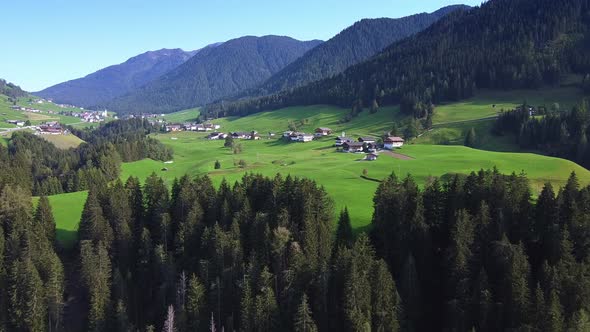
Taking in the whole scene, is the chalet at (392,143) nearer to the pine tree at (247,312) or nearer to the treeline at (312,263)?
the treeline at (312,263)

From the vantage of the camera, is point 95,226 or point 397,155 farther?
point 397,155

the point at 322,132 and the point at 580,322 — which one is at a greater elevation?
the point at 322,132

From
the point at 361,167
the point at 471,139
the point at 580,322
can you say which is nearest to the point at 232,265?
the point at 580,322

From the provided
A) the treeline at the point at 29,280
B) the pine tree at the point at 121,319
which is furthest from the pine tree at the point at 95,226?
the pine tree at the point at 121,319

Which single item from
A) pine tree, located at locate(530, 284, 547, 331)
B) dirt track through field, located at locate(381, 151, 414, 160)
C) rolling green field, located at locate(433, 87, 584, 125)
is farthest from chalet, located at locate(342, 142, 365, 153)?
pine tree, located at locate(530, 284, 547, 331)

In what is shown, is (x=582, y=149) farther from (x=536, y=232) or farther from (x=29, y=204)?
(x=29, y=204)

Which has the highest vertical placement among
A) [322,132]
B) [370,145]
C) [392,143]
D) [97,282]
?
[322,132]

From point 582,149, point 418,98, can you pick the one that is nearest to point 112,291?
point 582,149

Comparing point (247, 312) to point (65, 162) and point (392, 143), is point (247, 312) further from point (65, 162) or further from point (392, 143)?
point (65, 162)
